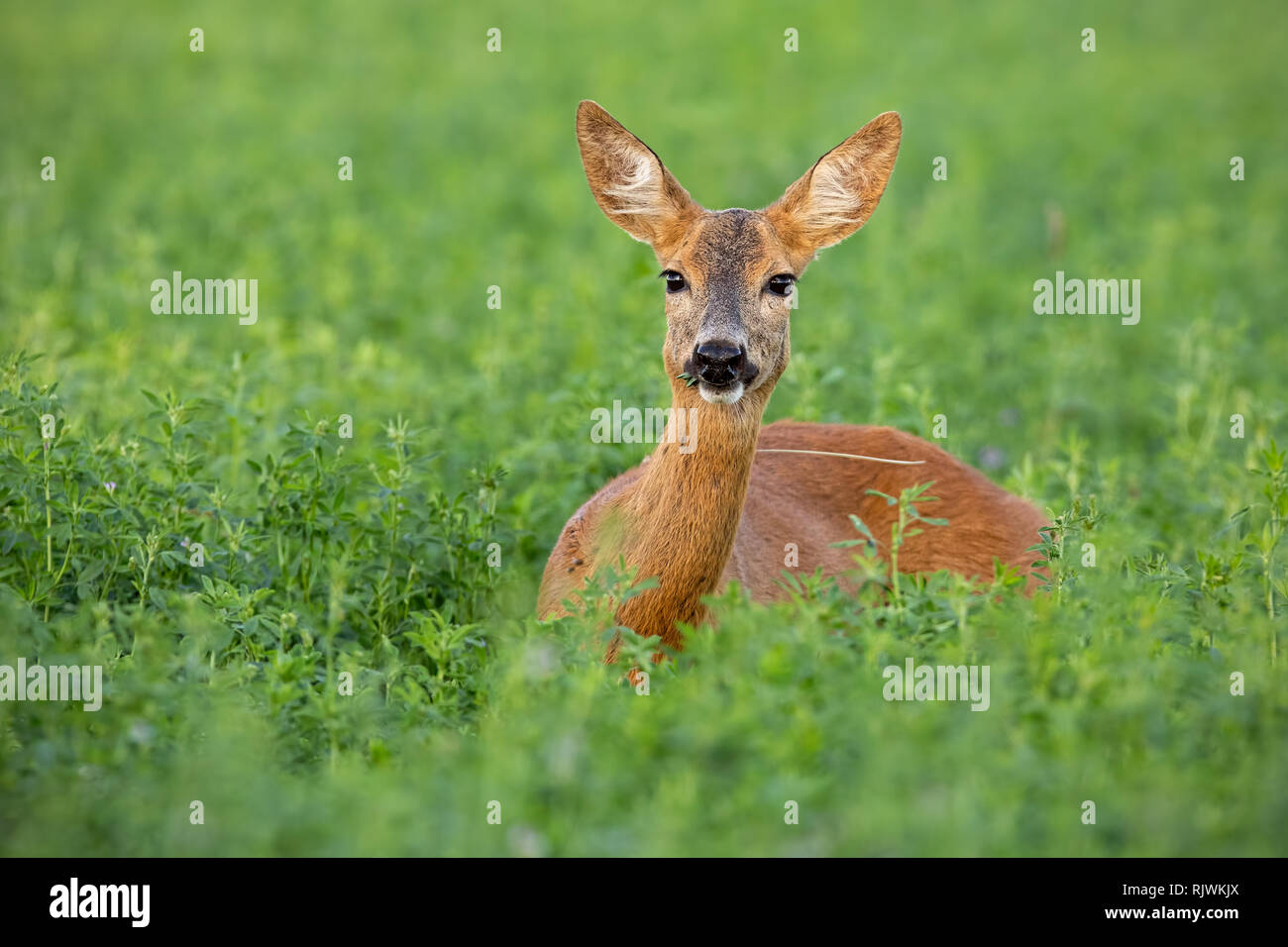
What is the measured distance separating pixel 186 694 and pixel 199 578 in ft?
4.18

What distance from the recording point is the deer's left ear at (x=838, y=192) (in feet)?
18.9

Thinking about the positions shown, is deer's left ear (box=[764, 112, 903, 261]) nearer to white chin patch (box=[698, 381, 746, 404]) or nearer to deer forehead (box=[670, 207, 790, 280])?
deer forehead (box=[670, 207, 790, 280])

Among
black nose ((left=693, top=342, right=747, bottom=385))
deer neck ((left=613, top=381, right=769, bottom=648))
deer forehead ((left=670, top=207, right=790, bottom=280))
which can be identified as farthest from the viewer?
deer forehead ((left=670, top=207, right=790, bottom=280))

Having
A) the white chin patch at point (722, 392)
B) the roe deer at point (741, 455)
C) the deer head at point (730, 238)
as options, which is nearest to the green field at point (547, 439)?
the roe deer at point (741, 455)

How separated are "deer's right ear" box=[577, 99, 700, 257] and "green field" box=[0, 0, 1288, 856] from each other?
43.6 inches

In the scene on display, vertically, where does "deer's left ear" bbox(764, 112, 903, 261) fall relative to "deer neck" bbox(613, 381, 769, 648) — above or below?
above

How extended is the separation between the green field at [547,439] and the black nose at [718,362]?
0.82 meters

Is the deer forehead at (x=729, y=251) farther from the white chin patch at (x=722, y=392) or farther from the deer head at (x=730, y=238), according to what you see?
the white chin patch at (x=722, y=392)

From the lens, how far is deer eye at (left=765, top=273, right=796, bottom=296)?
5.50 metres

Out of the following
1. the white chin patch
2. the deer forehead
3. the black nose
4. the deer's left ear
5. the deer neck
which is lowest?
the deer neck

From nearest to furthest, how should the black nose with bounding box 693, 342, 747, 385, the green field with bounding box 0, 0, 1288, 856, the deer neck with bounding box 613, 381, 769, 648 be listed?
the green field with bounding box 0, 0, 1288, 856 → the black nose with bounding box 693, 342, 747, 385 → the deer neck with bounding box 613, 381, 769, 648

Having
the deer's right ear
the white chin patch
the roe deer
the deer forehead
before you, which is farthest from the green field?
the deer forehead
